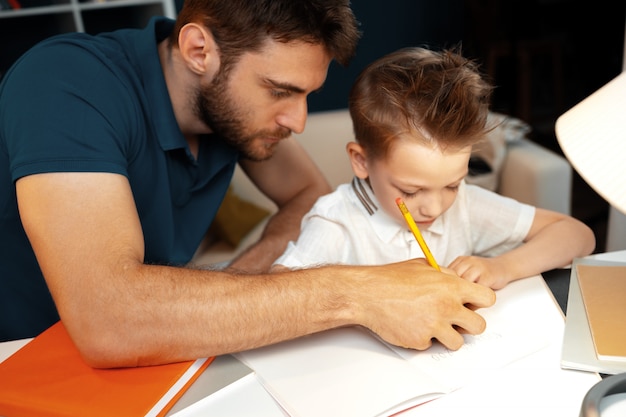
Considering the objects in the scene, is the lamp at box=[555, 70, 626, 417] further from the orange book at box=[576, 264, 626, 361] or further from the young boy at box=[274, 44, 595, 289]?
the young boy at box=[274, 44, 595, 289]

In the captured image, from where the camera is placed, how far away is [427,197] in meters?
1.16

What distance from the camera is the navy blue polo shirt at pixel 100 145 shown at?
3.51 feet

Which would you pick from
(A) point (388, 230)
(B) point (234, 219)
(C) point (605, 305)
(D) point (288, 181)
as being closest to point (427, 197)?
(A) point (388, 230)

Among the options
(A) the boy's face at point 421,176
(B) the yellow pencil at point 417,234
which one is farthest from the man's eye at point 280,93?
(B) the yellow pencil at point 417,234

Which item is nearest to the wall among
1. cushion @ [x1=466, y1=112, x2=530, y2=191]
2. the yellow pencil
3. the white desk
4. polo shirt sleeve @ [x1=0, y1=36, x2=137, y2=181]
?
cushion @ [x1=466, y1=112, x2=530, y2=191]

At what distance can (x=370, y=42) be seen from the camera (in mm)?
4004

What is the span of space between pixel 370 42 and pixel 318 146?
1.81 meters

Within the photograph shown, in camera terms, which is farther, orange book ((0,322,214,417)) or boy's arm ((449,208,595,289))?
boy's arm ((449,208,595,289))

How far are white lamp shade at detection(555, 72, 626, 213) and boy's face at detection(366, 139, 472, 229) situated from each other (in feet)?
1.24

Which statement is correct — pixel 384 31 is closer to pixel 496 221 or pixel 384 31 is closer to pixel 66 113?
pixel 496 221

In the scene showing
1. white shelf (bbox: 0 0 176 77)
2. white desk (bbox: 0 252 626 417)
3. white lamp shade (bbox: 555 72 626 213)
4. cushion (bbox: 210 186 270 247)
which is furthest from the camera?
white shelf (bbox: 0 0 176 77)

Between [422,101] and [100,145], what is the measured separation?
1.81 feet

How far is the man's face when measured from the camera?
1.30 metres

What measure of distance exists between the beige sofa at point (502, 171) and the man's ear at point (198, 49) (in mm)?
971
